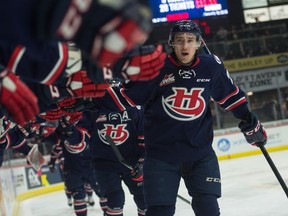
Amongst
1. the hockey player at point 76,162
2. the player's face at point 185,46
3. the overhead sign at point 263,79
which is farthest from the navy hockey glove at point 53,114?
the overhead sign at point 263,79

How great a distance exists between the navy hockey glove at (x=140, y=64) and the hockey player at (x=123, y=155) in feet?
6.33

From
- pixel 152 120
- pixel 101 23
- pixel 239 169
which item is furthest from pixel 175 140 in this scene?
pixel 239 169

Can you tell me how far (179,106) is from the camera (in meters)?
2.26

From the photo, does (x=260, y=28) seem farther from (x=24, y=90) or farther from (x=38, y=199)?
(x=24, y=90)

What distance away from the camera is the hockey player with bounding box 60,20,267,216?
2.25m

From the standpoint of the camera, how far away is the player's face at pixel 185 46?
7.54 ft

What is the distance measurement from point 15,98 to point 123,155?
218 centimetres

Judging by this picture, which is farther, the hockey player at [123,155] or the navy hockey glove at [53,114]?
the hockey player at [123,155]

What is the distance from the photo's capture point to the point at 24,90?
1.27 meters

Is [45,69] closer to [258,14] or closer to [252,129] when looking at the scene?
[252,129]

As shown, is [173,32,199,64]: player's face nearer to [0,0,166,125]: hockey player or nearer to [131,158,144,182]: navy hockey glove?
[131,158,144,182]: navy hockey glove

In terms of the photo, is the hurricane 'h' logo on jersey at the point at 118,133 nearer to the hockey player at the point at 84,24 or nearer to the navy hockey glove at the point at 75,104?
the navy hockey glove at the point at 75,104

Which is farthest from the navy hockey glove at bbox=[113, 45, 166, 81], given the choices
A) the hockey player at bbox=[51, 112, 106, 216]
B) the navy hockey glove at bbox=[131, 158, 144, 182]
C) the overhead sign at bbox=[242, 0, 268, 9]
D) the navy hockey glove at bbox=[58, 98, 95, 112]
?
the overhead sign at bbox=[242, 0, 268, 9]

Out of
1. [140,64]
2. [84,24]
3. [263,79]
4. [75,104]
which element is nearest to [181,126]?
[75,104]
